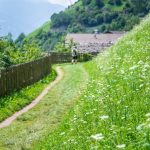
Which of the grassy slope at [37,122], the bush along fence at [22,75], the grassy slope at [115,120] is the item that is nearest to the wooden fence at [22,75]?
the bush along fence at [22,75]

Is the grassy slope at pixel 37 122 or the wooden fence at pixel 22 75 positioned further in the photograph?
the wooden fence at pixel 22 75

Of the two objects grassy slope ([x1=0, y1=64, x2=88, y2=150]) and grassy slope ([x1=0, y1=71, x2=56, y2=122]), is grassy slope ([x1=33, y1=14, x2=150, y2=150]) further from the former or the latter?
grassy slope ([x1=0, y1=71, x2=56, y2=122])

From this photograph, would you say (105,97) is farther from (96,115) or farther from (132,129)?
(132,129)

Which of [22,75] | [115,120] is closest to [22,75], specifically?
[22,75]

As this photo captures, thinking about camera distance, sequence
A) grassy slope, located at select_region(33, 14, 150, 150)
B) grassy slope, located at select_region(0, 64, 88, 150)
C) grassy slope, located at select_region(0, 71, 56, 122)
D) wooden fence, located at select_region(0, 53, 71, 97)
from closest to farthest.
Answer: grassy slope, located at select_region(33, 14, 150, 150), grassy slope, located at select_region(0, 64, 88, 150), grassy slope, located at select_region(0, 71, 56, 122), wooden fence, located at select_region(0, 53, 71, 97)

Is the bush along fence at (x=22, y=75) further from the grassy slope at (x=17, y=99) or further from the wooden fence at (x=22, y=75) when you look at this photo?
the grassy slope at (x=17, y=99)

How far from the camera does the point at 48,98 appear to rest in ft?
77.0

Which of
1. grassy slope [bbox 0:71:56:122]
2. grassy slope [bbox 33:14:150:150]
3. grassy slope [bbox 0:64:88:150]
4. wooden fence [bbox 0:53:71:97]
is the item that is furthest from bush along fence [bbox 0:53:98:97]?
grassy slope [bbox 33:14:150:150]

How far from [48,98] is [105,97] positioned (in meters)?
11.1

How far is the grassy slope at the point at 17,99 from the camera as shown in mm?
19684

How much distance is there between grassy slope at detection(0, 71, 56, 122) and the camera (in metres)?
19.7

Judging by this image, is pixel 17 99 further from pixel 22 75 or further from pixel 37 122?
pixel 37 122

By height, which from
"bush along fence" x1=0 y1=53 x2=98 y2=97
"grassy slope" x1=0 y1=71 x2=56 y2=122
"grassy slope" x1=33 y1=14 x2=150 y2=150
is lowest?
"grassy slope" x1=0 y1=71 x2=56 y2=122

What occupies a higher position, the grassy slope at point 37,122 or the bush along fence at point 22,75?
the bush along fence at point 22,75
